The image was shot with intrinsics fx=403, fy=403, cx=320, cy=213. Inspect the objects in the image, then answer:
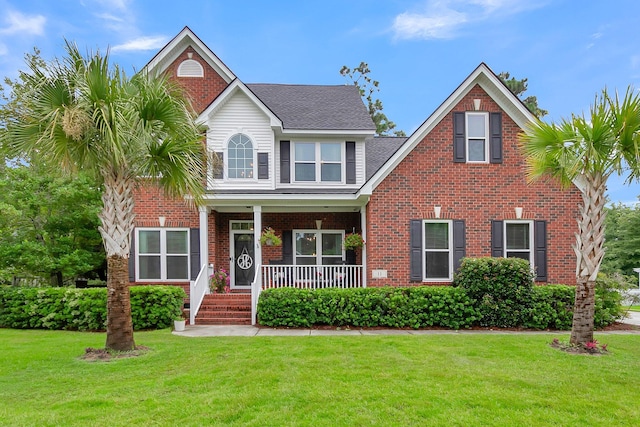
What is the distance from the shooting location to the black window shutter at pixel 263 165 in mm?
13039

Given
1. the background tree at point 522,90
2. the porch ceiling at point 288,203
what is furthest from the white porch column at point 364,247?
the background tree at point 522,90

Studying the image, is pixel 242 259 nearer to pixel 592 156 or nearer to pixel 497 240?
pixel 497 240

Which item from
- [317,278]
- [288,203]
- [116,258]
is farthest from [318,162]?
[116,258]

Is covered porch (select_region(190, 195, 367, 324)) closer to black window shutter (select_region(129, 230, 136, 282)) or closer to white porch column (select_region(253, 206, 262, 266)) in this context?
white porch column (select_region(253, 206, 262, 266))

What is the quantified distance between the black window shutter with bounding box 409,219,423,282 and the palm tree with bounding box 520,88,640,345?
4551mm

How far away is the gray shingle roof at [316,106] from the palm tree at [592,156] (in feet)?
21.6

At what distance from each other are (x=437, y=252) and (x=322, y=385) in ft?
24.9

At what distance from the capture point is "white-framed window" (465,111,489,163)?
12203mm

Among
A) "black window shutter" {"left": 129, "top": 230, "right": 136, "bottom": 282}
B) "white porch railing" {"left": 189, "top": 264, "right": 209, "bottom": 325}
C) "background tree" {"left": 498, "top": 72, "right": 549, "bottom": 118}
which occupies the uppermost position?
"background tree" {"left": 498, "top": 72, "right": 549, "bottom": 118}

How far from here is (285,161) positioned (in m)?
13.6

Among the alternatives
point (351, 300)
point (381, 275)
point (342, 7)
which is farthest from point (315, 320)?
point (342, 7)

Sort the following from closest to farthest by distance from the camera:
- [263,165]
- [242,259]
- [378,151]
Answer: [263,165] → [242,259] → [378,151]

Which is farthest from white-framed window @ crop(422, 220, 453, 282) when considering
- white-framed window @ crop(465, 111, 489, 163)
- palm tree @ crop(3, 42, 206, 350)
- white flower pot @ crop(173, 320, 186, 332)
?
palm tree @ crop(3, 42, 206, 350)

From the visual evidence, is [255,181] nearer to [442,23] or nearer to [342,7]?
[342,7]
